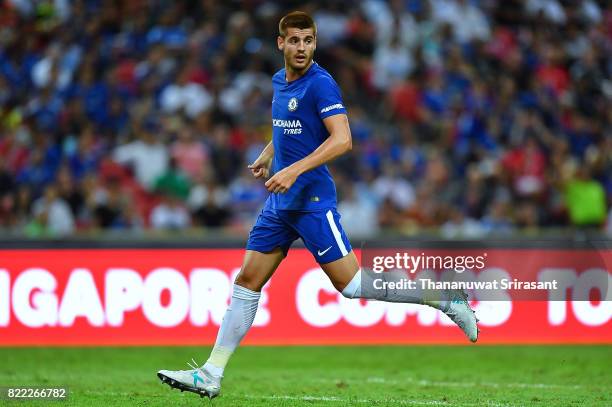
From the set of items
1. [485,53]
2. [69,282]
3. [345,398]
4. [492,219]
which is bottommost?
[345,398]

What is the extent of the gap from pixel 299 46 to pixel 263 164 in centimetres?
102

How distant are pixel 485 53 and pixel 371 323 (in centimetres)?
736

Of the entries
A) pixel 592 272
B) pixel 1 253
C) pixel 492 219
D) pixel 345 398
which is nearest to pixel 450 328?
pixel 592 272

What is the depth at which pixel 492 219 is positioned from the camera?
15.3 meters

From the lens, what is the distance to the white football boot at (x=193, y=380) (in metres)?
7.21

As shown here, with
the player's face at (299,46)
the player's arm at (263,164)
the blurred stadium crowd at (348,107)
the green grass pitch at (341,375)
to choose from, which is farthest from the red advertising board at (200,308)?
the player's face at (299,46)

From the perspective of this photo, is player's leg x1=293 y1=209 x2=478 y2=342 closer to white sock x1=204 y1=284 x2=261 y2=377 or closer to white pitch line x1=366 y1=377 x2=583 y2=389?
white sock x1=204 y1=284 x2=261 y2=377

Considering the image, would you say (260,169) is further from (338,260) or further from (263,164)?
(338,260)

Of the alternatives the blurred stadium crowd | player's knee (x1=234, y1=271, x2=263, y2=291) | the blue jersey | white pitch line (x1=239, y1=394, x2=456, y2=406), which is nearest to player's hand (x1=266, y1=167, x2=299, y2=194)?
the blue jersey

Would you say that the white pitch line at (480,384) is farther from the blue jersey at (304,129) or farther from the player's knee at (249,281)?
the blue jersey at (304,129)

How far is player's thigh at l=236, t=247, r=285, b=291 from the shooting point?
7.41 m

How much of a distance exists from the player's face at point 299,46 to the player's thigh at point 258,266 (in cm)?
128

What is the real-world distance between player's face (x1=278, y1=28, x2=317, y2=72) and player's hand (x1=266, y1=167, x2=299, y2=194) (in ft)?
2.69

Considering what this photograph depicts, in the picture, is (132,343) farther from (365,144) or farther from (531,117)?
(531,117)
